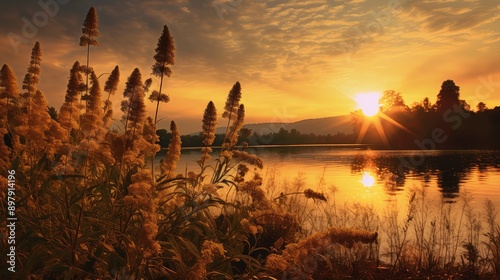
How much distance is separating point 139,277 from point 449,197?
58.0 ft

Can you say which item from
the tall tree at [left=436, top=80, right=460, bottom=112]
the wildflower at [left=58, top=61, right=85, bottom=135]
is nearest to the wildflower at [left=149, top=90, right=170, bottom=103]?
the wildflower at [left=58, top=61, right=85, bottom=135]

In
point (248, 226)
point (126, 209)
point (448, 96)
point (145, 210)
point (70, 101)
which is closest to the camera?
point (145, 210)

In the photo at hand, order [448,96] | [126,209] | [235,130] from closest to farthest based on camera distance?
[126,209] < [235,130] < [448,96]

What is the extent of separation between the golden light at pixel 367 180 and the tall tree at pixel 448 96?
57791mm

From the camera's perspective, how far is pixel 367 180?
2391 centimetres

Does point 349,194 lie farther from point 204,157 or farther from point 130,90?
point 130,90

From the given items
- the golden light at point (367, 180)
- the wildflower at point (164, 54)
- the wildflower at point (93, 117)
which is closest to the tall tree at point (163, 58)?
the wildflower at point (164, 54)

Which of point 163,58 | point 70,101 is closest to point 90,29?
point 70,101

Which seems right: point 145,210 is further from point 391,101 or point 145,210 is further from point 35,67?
point 391,101

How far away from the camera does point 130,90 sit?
3.27 m

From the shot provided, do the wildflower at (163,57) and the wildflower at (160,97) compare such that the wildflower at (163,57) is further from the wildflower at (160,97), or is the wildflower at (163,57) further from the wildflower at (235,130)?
the wildflower at (235,130)

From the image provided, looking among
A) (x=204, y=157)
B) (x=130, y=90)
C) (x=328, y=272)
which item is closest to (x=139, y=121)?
(x=130, y=90)

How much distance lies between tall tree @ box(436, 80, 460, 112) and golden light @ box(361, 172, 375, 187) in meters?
57.8

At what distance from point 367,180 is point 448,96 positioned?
63646 millimetres
